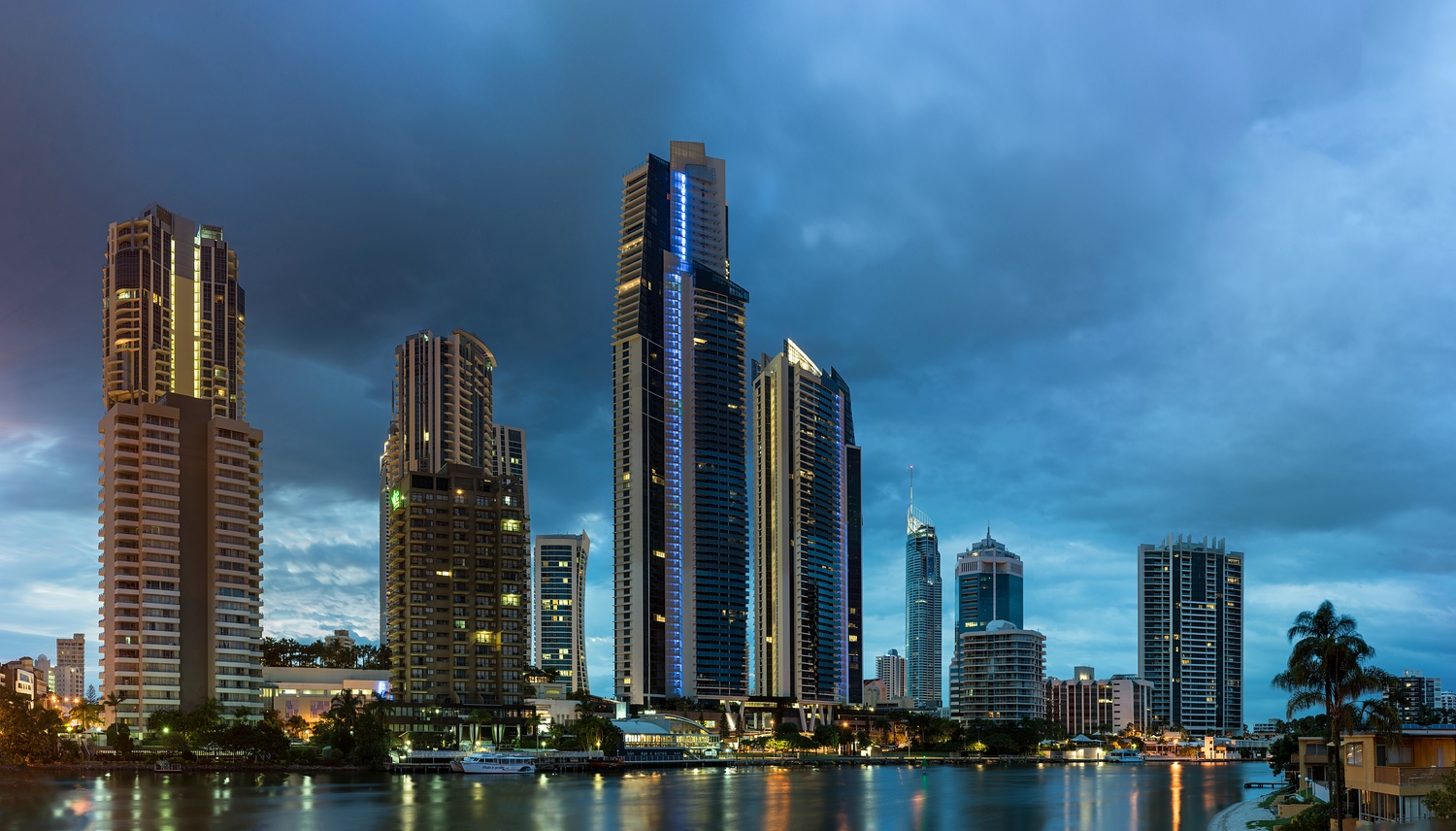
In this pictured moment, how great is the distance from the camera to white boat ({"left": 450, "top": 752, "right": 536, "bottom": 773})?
19112 cm

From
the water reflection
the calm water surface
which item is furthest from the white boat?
the water reflection

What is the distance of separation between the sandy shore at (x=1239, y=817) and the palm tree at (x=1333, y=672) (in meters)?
23.6

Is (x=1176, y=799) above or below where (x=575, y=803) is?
below

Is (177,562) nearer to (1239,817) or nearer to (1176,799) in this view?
(1176,799)

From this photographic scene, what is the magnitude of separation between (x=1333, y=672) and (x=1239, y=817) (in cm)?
3871

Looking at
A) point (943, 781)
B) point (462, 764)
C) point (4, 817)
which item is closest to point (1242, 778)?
point (943, 781)

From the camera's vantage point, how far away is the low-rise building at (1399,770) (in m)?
57.9

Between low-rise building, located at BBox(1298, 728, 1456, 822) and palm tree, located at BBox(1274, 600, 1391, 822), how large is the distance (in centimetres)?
113

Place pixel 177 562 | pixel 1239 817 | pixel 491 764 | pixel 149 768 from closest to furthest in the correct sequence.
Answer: pixel 1239 817 < pixel 149 768 < pixel 177 562 < pixel 491 764

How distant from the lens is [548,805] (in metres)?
123

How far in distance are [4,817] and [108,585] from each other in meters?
91.7

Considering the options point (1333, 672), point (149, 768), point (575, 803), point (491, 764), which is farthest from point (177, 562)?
point (1333, 672)

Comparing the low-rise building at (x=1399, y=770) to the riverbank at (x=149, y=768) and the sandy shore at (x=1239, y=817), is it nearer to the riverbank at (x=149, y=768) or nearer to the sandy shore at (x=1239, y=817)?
the sandy shore at (x=1239, y=817)

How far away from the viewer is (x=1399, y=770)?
2339 inches
